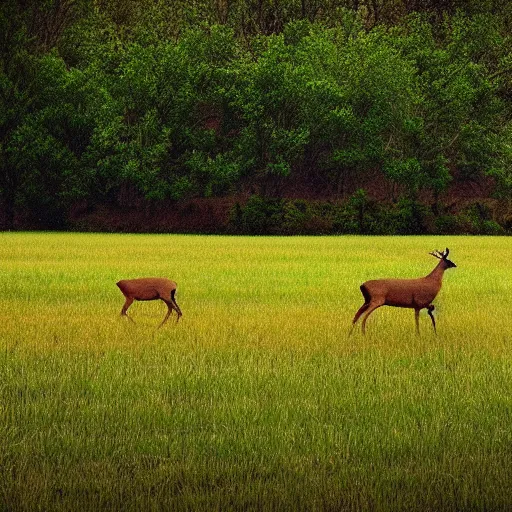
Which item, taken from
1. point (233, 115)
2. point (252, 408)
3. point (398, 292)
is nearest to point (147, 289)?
point (398, 292)

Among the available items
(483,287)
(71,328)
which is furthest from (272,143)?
(71,328)

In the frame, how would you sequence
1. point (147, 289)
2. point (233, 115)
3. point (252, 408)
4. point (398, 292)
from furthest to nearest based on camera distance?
point (233, 115)
point (147, 289)
point (398, 292)
point (252, 408)

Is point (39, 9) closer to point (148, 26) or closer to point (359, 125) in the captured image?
point (148, 26)

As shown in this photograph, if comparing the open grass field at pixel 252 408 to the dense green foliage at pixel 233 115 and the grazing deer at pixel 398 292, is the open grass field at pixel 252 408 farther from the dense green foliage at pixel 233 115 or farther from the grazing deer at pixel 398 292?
the dense green foliage at pixel 233 115

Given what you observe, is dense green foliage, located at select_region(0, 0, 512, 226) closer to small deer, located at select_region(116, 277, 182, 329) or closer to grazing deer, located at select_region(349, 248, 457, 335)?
small deer, located at select_region(116, 277, 182, 329)

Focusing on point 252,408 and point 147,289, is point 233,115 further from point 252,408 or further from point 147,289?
point 252,408

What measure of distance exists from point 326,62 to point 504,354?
5046cm

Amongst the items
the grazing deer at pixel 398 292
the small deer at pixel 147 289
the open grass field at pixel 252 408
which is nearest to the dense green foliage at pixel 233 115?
the open grass field at pixel 252 408

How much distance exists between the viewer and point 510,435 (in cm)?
664

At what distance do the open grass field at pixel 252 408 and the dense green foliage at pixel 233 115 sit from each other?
129ft

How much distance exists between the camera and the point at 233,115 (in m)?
60.2

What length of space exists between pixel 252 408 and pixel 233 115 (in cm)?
5372

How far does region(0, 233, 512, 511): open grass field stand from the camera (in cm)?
531

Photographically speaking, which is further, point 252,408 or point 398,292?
point 398,292
